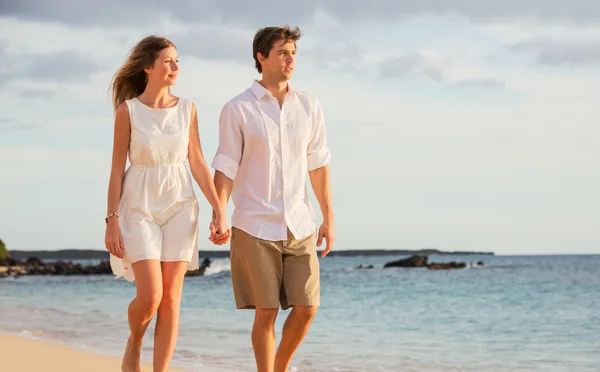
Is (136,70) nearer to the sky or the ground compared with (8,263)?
nearer to the sky

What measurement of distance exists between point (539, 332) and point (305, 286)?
11876 millimetres

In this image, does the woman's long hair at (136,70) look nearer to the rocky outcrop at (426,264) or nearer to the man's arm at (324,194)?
the man's arm at (324,194)

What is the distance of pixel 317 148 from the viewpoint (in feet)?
17.4

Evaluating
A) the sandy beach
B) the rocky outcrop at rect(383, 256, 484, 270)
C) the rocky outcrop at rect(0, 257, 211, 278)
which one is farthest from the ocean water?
the rocky outcrop at rect(383, 256, 484, 270)

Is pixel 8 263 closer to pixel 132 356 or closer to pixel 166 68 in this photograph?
pixel 132 356

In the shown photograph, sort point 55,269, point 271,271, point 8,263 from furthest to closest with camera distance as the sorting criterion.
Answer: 1. point 8,263
2. point 55,269
3. point 271,271

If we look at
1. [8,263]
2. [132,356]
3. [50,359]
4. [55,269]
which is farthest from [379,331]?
[8,263]

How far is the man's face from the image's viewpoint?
509 cm

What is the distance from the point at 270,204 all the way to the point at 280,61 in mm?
783

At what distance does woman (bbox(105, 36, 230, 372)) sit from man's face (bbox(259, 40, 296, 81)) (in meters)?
0.54

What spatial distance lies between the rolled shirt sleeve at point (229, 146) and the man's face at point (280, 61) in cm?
31

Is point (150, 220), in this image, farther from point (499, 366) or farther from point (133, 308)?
point (499, 366)

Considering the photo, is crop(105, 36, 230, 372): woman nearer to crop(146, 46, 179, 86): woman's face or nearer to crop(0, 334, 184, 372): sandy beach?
crop(146, 46, 179, 86): woman's face

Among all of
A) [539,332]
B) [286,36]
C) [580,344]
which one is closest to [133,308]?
[286,36]
